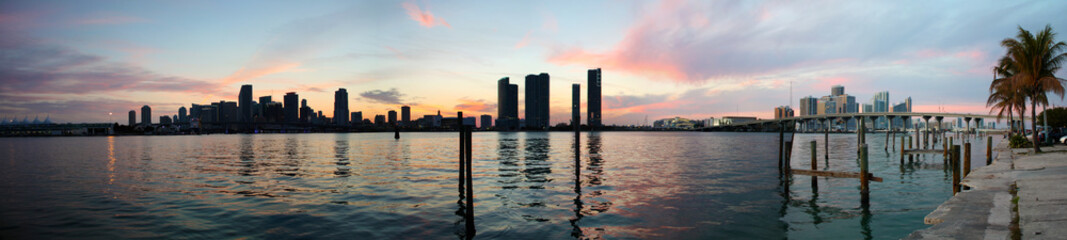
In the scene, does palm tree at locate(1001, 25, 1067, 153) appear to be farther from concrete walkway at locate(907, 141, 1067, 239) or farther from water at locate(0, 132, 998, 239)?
concrete walkway at locate(907, 141, 1067, 239)

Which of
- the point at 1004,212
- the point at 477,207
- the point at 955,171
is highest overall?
the point at 955,171

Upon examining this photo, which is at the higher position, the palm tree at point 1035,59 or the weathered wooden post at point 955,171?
the palm tree at point 1035,59

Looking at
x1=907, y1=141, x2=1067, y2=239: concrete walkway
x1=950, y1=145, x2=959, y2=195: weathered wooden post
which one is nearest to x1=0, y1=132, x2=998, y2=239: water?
x1=950, y1=145, x2=959, y2=195: weathered wooden post

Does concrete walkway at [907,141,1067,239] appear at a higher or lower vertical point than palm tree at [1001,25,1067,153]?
lower

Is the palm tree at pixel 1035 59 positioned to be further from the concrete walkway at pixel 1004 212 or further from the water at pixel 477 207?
the concrete walkway at pixel 1004 212

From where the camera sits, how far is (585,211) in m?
17.9

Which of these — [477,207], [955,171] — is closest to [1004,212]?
[955,171]

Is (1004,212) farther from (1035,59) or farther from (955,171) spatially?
(1035,59)

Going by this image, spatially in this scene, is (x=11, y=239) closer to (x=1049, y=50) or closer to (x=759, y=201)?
(x=759, y=201)

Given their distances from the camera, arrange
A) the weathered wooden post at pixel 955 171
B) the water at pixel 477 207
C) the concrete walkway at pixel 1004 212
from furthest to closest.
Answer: the weathered wooden post at pixel 955 171 → the water at pixel 477 207 → the concrete walkway at pixel 1004 212

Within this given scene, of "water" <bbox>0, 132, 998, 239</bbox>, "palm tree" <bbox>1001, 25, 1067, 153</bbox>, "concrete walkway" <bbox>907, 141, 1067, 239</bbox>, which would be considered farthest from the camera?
"palm tree" <bbox>1001, 25, 1067, 153</bbox>

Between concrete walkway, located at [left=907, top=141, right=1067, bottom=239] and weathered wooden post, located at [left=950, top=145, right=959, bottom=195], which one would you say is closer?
concrete walkway, located at [left=907, top=141, right=1067, bottom=239]

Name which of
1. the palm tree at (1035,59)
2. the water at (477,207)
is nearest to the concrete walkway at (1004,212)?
the water at (477,207)

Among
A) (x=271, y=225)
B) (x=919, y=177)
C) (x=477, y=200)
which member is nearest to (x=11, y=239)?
(x=271, y=225)
